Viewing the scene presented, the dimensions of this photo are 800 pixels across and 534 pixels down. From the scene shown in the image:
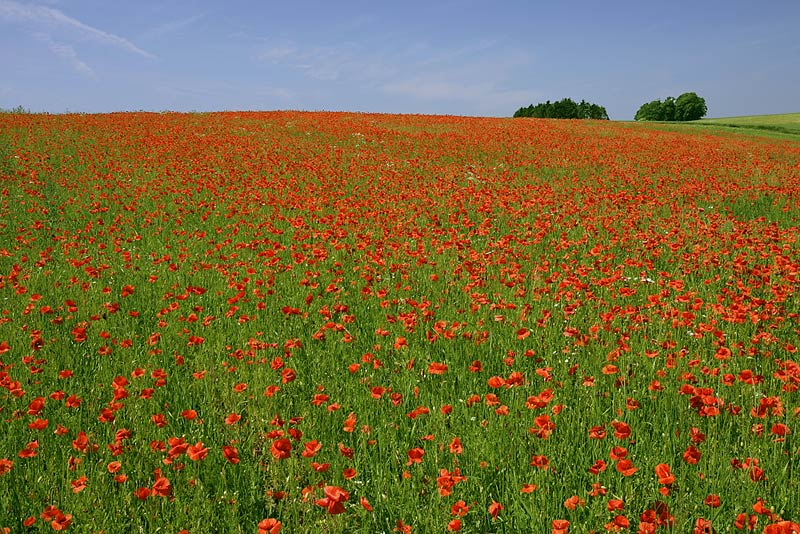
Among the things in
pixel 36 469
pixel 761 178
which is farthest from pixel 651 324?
pixel 761 178

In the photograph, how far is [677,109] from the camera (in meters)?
86.8

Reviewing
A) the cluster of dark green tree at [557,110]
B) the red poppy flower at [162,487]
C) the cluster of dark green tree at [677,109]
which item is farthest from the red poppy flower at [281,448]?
the cluster of dark green tree at [677,109]

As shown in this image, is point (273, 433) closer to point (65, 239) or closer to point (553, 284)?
point (553, 284)

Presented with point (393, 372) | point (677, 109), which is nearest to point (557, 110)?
point (677, 109)

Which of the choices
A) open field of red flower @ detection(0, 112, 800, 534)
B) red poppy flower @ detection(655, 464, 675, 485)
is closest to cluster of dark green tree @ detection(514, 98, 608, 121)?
open field of red flower @ detection(0, 112, 800, 534)

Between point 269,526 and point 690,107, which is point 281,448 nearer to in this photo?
point 269,526

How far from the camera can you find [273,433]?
2.91 m

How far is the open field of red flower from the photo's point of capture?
105 inches

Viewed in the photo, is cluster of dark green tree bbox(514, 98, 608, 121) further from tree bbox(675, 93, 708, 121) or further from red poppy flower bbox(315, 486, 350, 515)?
red poppy flower bbox(315, 486, 350, 515)

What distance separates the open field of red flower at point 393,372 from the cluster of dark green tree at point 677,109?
8809 centimetres

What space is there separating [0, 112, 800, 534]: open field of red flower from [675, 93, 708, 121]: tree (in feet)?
289

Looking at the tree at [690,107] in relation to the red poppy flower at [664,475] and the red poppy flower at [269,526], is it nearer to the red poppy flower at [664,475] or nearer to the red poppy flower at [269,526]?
the red poppy flower at [664,475]

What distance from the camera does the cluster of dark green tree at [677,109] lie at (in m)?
84.6

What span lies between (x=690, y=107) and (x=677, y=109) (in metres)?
2.33
